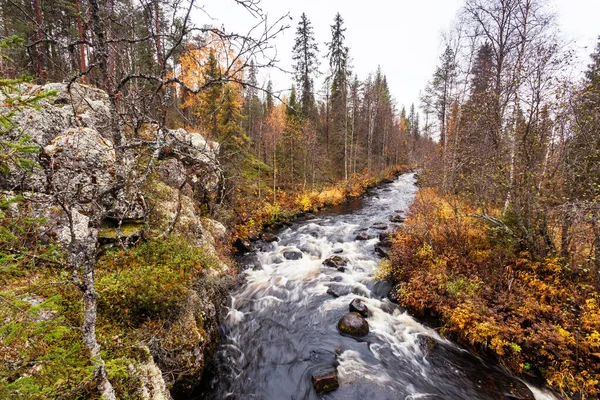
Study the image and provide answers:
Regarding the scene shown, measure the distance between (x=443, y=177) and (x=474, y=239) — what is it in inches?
108

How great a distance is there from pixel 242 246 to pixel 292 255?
2692 millimetres

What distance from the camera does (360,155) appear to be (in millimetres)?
34625

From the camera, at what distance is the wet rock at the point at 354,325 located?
316 inches

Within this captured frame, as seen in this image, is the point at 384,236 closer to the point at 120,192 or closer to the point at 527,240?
the point at 527,240

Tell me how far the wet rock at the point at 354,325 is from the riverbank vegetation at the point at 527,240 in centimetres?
183

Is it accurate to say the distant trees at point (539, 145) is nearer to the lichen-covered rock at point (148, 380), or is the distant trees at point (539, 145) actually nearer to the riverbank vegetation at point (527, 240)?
the riverbank vegetation at point (527, 240)

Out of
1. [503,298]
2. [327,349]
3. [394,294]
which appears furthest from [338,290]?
[503,298]

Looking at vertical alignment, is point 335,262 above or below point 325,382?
above

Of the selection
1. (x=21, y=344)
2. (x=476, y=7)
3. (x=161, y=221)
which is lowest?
(x=21, y=344)

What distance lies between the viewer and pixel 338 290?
401 inches

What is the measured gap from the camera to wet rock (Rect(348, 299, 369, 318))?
28.8 feet

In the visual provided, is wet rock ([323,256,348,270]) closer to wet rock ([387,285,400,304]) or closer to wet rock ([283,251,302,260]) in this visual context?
wet rock ([283,251,302,260])

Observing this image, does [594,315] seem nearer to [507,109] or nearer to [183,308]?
[507,109]

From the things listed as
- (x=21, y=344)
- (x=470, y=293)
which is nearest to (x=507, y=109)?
(x=470, y=293)
